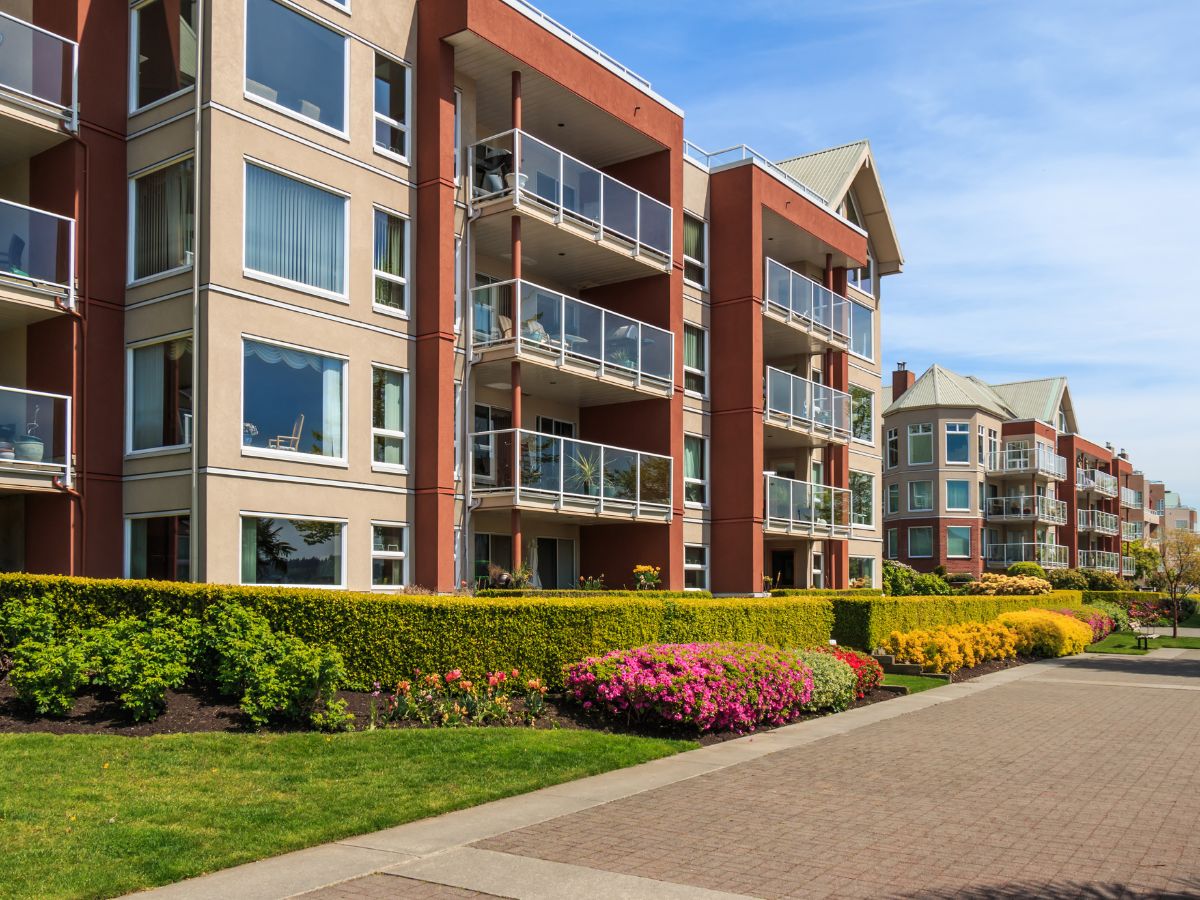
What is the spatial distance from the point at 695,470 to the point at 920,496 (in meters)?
35.7

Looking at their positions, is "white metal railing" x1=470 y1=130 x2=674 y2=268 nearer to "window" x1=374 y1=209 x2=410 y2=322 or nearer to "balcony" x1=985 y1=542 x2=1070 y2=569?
"window" x1=374 y1=209 x2=410 y2=322

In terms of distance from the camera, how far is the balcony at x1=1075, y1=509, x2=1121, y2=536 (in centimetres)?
7281

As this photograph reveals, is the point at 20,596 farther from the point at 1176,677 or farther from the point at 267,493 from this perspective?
the point at 1176,677

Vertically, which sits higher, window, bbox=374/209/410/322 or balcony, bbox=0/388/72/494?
window, bbox=374/209/410/322

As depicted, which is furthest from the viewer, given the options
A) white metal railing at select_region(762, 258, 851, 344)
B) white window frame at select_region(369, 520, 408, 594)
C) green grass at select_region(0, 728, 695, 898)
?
white metal railing at select_region(762, 258, 851, 344)

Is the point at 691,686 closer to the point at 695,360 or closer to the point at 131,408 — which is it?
the point at 131,408

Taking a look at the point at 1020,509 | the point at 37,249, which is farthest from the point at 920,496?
the point at 37,249

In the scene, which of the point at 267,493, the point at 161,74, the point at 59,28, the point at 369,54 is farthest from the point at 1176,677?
the point at 59,28

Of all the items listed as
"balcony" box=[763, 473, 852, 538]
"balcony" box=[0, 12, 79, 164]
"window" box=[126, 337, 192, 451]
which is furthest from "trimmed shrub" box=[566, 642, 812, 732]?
"balcony" box=[763, 473, 852, 538]

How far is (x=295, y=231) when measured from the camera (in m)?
18.7

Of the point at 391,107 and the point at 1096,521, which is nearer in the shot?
the point at 391,107

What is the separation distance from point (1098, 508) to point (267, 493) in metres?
74.5

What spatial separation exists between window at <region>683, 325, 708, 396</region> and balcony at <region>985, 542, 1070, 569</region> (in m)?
40.1

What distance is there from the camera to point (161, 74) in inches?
726
